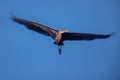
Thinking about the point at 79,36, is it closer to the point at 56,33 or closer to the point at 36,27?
the point at 56,33

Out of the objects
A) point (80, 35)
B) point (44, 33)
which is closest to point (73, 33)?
point (80, 35)

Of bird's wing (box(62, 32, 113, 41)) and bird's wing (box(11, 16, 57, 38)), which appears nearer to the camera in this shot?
bird's wing (box(11, 16, 57, 38))

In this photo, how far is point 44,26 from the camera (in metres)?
4.00

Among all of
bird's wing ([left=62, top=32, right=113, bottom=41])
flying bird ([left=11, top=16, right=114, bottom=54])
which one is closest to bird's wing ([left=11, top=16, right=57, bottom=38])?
flying bird ([left=11, top=16, right=114, bottom=54])

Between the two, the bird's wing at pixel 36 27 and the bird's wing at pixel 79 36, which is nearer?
the bird's wing at pixel 36 27

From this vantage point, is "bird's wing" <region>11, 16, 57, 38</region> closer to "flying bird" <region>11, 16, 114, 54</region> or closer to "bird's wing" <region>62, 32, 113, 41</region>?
"flying bird" <region>11, 16, 114, 54</region>

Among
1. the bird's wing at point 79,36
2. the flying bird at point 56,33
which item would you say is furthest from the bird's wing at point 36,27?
the bird's wing at point 79,36

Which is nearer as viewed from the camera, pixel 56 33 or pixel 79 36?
pixel 56 33

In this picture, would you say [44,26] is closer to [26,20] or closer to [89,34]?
[26,20]

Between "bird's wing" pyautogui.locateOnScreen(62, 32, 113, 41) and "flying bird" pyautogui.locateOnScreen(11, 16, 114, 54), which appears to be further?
"bird's wing" pyautogui.locateOnScreen(62, 32, 113, 41)

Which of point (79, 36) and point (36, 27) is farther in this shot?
point (79, 36)

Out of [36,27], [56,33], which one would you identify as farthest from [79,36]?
[36,27]

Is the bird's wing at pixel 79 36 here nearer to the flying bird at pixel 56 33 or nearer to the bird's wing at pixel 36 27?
the flying bird at pixel 56 33

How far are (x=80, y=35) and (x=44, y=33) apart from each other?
49 cm
